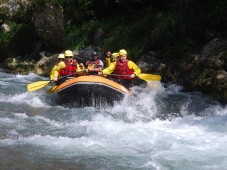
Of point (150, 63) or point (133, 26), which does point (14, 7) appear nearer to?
point (133, 26)

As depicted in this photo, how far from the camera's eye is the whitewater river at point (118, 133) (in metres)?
6.04

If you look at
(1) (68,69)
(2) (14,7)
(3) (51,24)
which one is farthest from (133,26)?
(2) (14,7)

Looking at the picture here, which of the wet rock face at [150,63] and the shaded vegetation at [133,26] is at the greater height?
the shaded vegetation at [133,26]

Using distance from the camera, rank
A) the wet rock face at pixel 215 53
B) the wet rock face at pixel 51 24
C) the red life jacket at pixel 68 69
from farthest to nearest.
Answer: the wet rock face at pixel 51 24
the wet rock face at pixel 215 53
the red life jacket at pixel 68 69

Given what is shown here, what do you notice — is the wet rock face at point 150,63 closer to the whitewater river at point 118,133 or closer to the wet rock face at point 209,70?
the wet rock face at point 209,70

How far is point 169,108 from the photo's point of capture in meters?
9.81

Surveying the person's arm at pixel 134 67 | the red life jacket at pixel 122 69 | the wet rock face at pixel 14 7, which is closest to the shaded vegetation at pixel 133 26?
the wet rock face at pixel 14 7

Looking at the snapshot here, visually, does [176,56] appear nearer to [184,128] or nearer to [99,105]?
[99,105]

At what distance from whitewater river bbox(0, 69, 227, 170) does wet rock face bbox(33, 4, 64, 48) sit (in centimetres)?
613

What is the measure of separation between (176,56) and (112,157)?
661 centimetres

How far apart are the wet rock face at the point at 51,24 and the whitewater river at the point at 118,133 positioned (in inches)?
241

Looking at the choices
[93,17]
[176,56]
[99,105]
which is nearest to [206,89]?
[176,56]

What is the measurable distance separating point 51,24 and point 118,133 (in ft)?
32.9

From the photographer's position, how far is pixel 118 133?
7.52m
